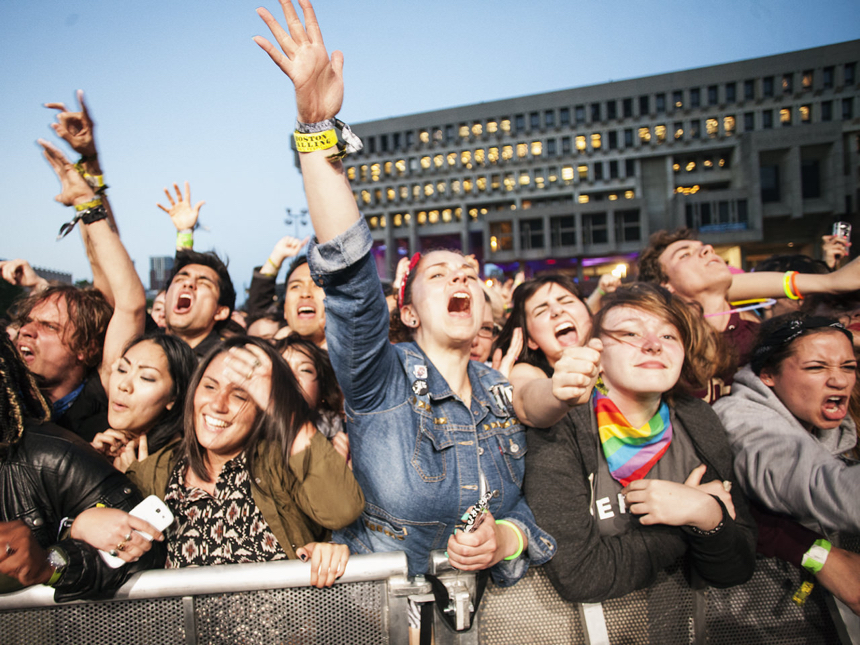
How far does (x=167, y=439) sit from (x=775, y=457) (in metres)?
2.81

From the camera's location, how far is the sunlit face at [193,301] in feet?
11.6

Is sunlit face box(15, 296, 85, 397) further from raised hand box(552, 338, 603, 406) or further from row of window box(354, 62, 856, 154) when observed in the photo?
row of window box(354, 62, 856, 154)

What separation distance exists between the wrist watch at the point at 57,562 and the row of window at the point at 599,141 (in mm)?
51971

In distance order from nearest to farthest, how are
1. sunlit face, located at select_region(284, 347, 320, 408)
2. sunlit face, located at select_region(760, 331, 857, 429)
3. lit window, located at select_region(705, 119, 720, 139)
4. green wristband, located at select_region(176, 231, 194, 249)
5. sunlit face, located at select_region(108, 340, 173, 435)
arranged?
sunlit face, located at select_region(760, 331, 857, 429), sunlit face, located at select_region(108, 340, 173, 435), sunlit face, located at select_region(284, 347, 320, 408), green wristband, located at select_region(176, 231, 194, 249), lit window, located at select_region(705, 119, 720, 139)

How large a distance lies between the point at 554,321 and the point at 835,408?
137 cm

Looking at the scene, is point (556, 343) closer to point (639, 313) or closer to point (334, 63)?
point (639, 313)

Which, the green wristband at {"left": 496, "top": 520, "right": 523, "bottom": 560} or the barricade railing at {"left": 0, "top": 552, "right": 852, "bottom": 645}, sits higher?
the green wristband at {"left": 496, "top": 520, "right": 523, "bottom": 560}

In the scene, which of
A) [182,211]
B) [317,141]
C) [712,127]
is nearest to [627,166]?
[712,127]

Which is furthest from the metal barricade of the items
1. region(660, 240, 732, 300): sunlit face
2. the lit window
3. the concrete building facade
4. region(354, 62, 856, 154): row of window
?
region(354, 62, 856, 154): row of window

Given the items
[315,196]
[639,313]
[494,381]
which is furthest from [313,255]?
[639,313]

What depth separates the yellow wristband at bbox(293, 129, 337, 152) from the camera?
4.63ft

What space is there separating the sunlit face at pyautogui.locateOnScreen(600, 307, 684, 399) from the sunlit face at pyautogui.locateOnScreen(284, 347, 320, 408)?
5.59 feet

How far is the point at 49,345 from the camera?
269 cm

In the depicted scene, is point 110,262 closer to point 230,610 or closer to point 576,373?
point 230,610
